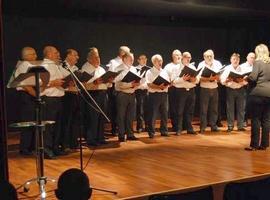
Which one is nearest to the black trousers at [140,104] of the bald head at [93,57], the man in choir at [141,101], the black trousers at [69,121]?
the man in choir at [141,101]

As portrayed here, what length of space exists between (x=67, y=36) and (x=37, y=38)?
2.21 feet

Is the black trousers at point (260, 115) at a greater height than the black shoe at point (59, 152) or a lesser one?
greater

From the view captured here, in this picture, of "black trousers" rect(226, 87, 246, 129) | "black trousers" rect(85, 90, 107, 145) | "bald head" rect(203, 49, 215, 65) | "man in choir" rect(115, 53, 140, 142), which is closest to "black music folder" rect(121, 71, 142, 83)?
"man in choir" rect(115, 53, 140, 142)

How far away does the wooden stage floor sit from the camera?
16.0 feet

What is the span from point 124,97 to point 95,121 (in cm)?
63

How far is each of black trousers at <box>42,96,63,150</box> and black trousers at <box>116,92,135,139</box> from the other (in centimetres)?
119

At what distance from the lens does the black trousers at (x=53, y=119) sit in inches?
250

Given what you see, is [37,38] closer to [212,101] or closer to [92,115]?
[92,115]

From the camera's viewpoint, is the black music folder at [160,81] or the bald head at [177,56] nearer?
the black music folder at [160,81]

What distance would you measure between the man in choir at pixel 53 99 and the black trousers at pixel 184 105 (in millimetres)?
2526

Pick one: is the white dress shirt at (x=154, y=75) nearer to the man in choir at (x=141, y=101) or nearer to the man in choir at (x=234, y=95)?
the man in choir at (x=141, y=101)

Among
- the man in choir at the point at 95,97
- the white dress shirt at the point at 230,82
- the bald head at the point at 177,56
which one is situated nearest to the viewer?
the man in choir at the point at 95,97

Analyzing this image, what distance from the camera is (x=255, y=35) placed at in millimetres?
11906

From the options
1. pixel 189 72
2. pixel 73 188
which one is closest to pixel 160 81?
pixel 189 72
